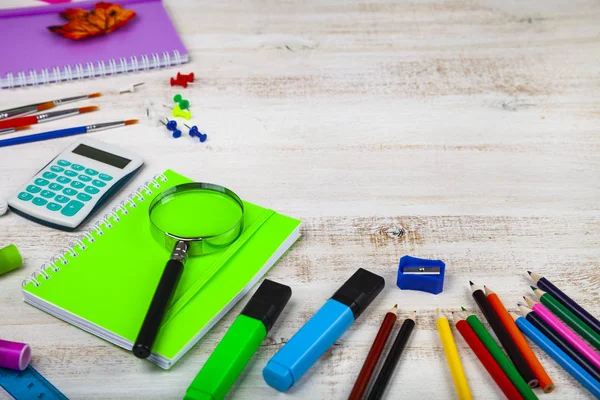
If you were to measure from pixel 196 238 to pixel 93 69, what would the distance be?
0.58 metres

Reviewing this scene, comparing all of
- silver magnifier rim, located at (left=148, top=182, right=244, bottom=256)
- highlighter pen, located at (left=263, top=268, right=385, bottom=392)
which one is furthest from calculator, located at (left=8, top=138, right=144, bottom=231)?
highlighter pen, located at (left=263, top=268, right=385, bottom=392)

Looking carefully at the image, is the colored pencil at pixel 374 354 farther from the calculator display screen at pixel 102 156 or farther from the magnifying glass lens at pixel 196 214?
the calculator display screen at pixel 102 156

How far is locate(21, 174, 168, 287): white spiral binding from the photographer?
0.92m

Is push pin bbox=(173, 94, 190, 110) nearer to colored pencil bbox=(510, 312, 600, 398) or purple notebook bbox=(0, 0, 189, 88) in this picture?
purple notebook bbox=(0, 0, 189, 88)

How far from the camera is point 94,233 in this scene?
0.98 m

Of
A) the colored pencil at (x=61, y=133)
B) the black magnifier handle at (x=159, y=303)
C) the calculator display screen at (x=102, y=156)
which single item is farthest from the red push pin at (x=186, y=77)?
the black magnifier handle at (x=159, y=303)

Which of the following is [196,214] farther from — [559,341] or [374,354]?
[559,341]

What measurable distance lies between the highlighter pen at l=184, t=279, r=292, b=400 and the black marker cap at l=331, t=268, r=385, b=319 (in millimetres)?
69

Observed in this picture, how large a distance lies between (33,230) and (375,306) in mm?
497

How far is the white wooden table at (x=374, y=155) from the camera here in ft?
2.80

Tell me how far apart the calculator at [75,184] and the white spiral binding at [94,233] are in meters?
0.04

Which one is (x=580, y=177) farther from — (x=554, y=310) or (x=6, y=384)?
(x=6, y=384)

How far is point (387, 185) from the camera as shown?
113 cm

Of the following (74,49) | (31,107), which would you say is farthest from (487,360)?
(74,49)
